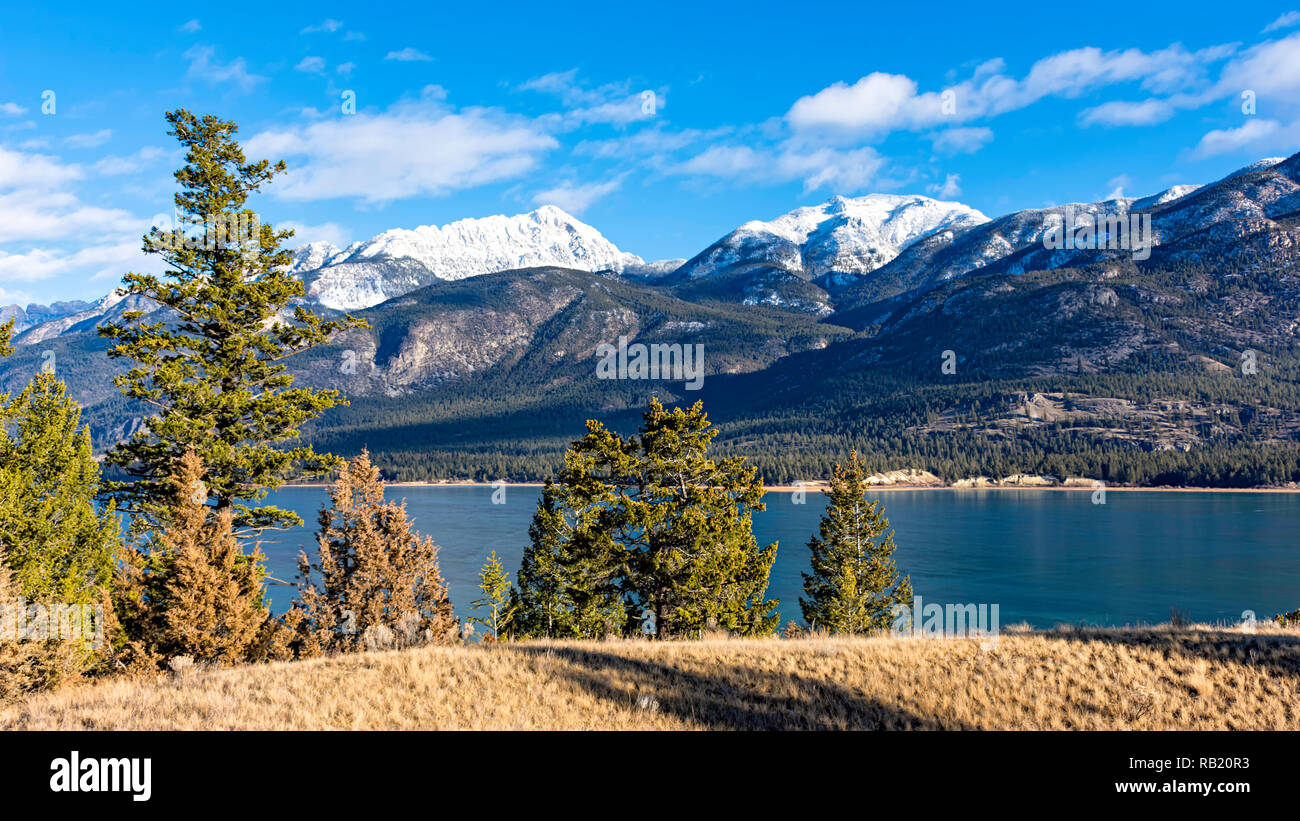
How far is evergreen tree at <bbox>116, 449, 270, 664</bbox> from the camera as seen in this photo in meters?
20.3

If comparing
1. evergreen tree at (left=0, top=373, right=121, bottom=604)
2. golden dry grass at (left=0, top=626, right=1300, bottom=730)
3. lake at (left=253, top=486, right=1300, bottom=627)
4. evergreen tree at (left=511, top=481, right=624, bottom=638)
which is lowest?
lake at (left=253, top=486, right=1300, bottom=627)

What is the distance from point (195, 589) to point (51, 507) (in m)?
10.3

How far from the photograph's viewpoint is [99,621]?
953 inches

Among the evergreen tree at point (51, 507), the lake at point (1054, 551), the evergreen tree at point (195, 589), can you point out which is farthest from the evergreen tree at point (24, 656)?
the lake at point (1054, 551)

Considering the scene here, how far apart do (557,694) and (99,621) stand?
2057 cm

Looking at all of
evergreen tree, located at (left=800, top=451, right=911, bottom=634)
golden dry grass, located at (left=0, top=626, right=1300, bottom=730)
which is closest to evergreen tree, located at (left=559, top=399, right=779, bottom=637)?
golden dry grass, located at (left=0, top=626, right=1300, bottom=730)

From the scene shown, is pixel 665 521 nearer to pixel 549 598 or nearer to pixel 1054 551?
pixel 549 598

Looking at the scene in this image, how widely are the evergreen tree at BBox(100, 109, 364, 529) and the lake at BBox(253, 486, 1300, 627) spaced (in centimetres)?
4757

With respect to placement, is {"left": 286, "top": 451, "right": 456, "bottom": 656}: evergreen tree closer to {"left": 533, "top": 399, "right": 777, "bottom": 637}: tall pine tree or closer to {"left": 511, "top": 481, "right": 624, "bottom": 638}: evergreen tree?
{"left": 511, "top": 481, "right": 624, "bottom": 638}: evergreen tree
